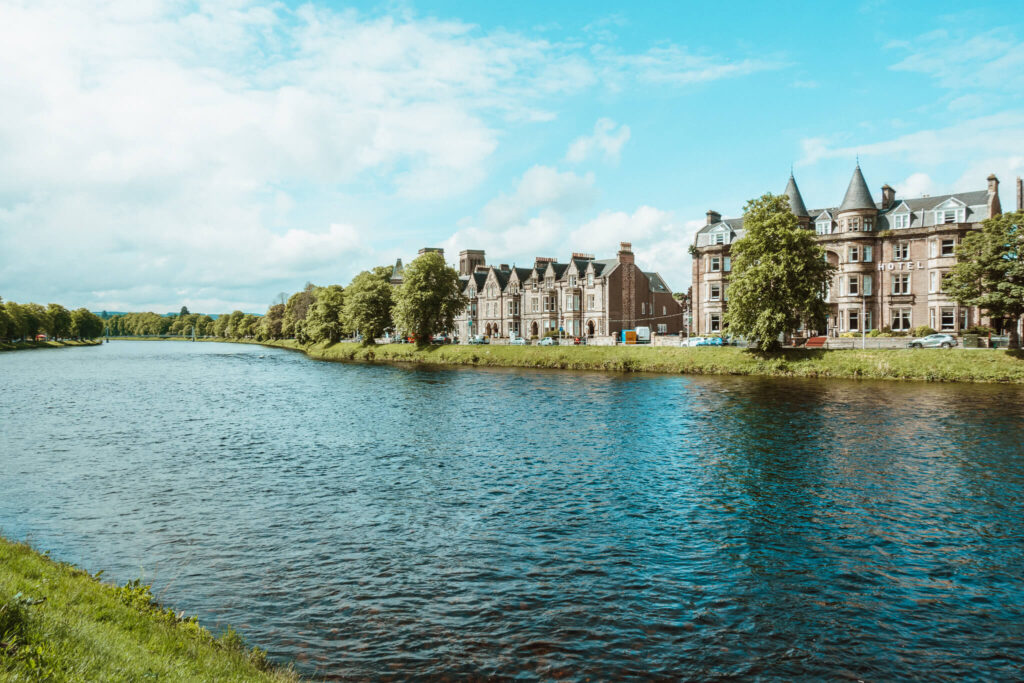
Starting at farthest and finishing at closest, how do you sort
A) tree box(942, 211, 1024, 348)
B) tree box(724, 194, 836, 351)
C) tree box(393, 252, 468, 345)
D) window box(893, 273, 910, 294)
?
tree box(393, 252, 468, 345), window box(893, 273, 910, 294), tree box(724, 194, 836, 351), tree box(942, 211, 1024, 348)

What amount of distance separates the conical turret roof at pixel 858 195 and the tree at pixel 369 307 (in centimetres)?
6630

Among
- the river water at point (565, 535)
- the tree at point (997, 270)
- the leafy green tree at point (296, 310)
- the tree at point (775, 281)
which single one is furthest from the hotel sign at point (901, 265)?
the leafy green tree at point (296, 310)

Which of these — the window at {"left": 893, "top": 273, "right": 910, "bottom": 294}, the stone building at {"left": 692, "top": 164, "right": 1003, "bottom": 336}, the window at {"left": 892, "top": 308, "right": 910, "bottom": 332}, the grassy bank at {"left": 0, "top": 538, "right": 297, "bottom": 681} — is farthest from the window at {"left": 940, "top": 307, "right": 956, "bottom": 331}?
the grassy bank at {"left": 0, "top": 538, "right": 297, "bottom": 681}

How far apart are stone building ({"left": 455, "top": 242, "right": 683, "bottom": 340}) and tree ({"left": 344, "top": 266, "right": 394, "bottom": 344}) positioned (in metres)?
23.7

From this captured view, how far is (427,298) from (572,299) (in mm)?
27878

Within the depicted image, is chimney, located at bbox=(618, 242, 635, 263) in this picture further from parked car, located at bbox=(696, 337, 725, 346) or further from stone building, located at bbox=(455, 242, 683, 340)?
parked car, located at bbox=(696, 337, 725, 346)

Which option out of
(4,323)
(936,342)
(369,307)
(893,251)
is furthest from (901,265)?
(4,323)

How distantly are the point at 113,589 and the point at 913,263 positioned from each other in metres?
86.3

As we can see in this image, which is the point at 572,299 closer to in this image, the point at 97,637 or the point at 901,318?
the point at 901,318

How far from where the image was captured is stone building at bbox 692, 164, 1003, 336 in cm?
7438

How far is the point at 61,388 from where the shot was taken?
58156 mm

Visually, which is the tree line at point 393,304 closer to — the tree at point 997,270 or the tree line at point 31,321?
the tree at point 997,270

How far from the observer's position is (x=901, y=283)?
78.8 m

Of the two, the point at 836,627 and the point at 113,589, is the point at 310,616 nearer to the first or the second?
the point at 113,589
